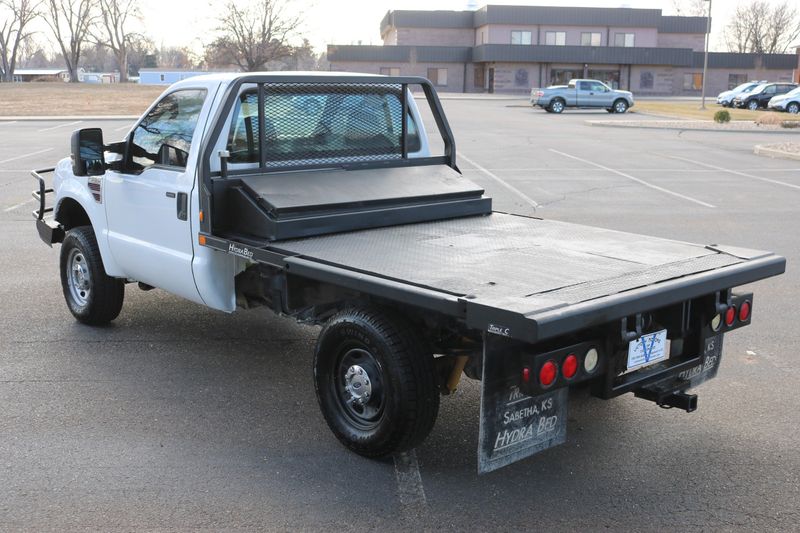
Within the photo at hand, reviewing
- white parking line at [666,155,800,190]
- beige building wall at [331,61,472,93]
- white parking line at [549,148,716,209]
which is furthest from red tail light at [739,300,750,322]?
beige building wall at [331,61,472,93]

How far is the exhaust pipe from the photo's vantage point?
173 inches

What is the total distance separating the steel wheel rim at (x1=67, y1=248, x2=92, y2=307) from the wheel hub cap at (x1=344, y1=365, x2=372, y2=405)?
10.1 feet

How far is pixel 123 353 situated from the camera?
Answer: 6168 millimetres

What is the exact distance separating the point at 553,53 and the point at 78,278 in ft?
224

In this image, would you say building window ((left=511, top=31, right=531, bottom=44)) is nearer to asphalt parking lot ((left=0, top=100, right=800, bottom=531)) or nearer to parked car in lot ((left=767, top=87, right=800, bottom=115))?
parked car in lot ((left=767, top=87, right=800, bottom=115))

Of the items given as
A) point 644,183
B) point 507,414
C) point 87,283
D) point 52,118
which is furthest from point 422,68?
point 507,414

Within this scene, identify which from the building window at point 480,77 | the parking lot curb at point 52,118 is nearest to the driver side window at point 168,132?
the parking lot curb at point 52,118

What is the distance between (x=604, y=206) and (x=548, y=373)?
34.3 ft

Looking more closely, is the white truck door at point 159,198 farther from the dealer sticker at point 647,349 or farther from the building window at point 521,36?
the building window at point 521,36

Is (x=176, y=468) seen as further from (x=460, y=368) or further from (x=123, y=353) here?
(x=123, y=353)

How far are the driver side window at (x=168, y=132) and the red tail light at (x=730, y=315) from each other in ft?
11.2

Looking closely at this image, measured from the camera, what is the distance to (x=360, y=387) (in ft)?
14.3

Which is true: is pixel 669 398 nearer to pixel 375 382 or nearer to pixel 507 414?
pixel 507 414

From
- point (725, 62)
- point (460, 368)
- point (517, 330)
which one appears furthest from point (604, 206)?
point (725, 62)
